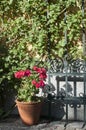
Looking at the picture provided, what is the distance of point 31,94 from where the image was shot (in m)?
5.84

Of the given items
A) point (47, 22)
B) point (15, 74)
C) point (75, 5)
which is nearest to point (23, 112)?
point (15, 74)

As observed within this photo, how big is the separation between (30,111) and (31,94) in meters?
0.27

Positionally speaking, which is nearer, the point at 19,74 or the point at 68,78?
the point at 19,74

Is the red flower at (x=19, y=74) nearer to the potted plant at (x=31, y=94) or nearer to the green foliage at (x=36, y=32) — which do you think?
the potted plant at (x=31, y=94)

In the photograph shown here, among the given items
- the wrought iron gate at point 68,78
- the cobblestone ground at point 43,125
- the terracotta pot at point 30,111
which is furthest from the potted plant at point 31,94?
the wrought iron gate at point 68,78

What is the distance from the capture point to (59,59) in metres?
6.16

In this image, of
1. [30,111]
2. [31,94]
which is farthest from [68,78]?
[30,111]

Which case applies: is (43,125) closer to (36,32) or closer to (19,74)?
(19,74)

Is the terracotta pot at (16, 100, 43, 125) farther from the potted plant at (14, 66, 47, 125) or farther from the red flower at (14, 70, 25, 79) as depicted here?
the red flower at (14, 70, 25, 79)

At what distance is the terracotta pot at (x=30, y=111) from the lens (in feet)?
19.0

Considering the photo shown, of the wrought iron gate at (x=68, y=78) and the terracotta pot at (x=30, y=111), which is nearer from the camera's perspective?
the terracotta pot at (x=30, y=111)

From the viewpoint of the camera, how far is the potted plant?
5.79m

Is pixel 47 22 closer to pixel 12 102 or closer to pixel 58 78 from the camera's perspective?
pixel 58 78

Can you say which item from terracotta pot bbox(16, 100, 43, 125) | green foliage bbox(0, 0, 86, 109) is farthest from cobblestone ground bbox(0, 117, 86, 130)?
green foliage bbox(0, 0, 86, 109)
